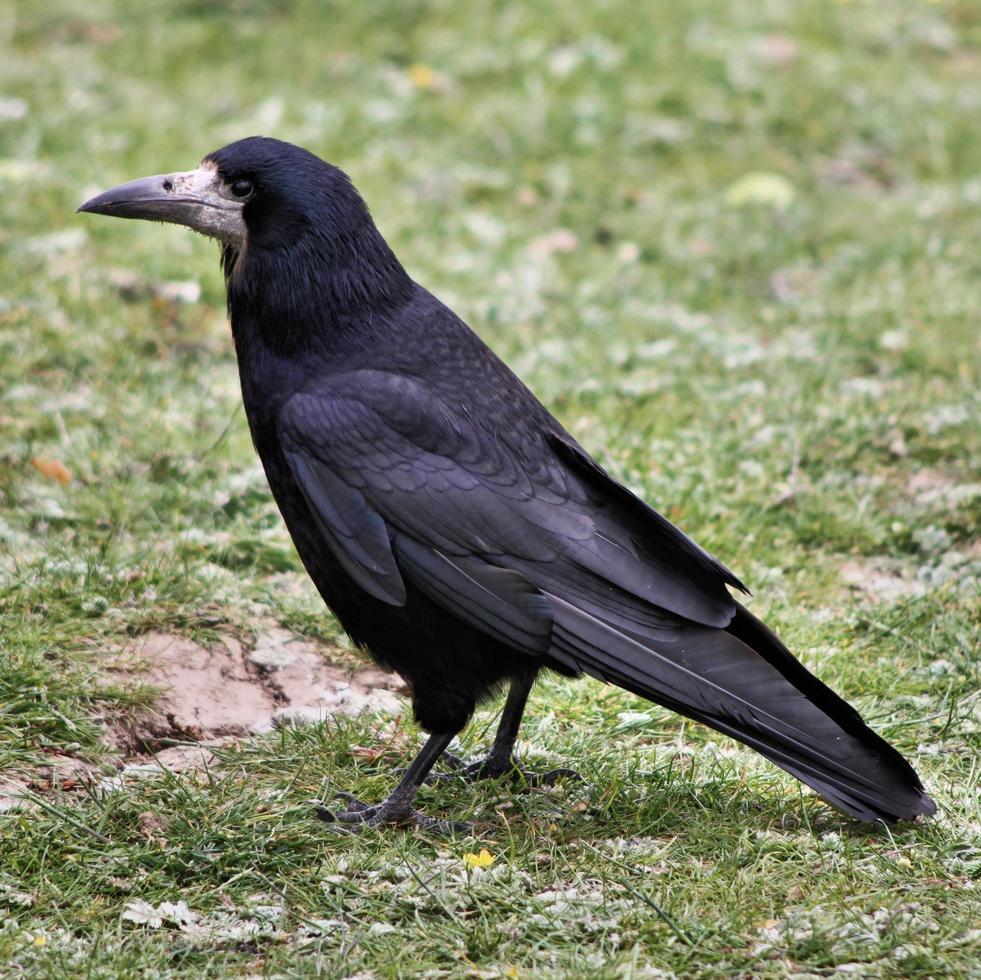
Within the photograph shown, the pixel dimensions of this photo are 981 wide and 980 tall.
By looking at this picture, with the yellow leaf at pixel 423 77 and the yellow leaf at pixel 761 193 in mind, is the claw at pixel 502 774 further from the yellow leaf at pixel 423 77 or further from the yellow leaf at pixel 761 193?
the yellow leaf at pixel 423 77

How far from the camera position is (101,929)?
3084mm

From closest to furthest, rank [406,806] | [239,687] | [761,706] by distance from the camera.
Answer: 1. [761,706]
2. [406,806]
3. [239,687]

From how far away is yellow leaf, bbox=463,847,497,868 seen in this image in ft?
11.0

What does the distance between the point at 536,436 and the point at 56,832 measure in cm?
157

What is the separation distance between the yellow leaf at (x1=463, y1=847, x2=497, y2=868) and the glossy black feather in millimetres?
360

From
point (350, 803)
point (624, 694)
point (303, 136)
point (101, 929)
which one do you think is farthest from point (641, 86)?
point (101, 929)

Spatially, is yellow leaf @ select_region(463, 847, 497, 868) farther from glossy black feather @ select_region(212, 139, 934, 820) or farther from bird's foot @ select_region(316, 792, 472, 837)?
glossy black feather @ select_region(212, 139, 934, 820)

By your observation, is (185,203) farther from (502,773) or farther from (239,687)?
(502,773)

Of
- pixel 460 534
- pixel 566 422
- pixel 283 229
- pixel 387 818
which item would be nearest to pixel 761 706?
pixel 460 534

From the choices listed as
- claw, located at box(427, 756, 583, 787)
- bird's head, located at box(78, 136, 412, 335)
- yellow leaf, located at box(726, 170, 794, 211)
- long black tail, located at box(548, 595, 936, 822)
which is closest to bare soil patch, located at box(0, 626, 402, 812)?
claw, located at box(427, 756, 583, 787)

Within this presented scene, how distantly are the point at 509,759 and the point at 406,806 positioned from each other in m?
0.36

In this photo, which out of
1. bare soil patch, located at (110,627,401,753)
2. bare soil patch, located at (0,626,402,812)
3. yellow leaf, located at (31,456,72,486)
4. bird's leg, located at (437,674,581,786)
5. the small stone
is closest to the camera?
bare soil patch, located at (0,626,402,812)

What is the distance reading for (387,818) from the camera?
3.60 meters

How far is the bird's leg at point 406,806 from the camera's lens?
3.57 metres
